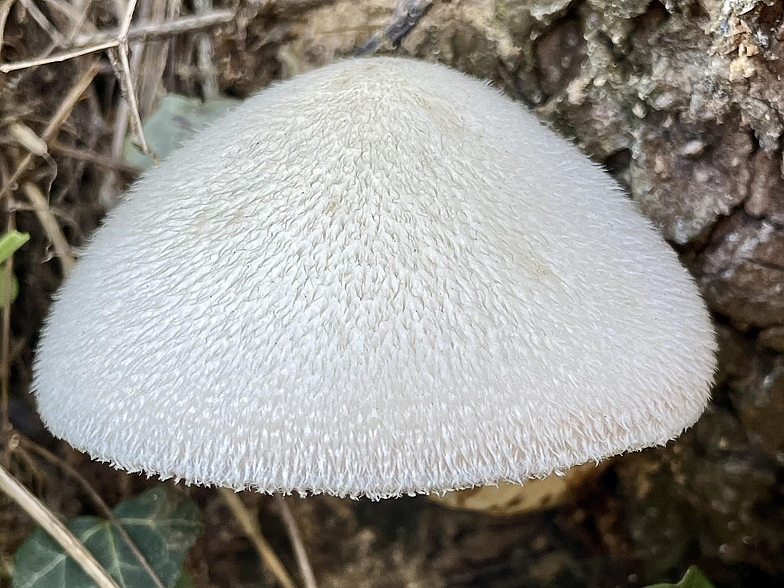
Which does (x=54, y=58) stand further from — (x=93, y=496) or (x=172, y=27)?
(x=93, y=496)

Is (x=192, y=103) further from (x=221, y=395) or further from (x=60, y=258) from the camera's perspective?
(x=221, y=395)

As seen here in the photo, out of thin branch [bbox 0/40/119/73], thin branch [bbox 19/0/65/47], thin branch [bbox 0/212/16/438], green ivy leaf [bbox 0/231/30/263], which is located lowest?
thin branch [bbox 0/212/16/438]

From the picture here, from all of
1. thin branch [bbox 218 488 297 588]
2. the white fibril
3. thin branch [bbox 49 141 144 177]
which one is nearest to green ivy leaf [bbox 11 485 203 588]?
thin branch [bbox 218 488 297 588]

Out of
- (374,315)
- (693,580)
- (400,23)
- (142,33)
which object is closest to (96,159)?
(142,33)

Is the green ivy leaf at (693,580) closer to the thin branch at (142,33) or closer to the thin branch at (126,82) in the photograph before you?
the thin branch at (126,82)

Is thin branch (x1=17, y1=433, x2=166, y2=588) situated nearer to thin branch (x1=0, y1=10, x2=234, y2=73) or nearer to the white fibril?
the white fibril

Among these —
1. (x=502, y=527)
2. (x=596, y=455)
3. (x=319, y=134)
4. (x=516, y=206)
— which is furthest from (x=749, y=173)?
(x=502, y=527)

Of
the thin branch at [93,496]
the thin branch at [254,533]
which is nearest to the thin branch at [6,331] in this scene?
the thin branch at [93,496]
